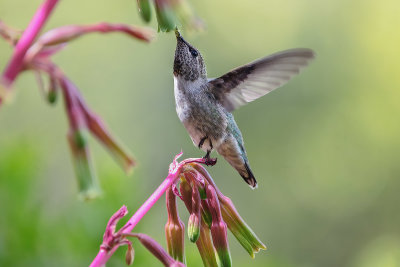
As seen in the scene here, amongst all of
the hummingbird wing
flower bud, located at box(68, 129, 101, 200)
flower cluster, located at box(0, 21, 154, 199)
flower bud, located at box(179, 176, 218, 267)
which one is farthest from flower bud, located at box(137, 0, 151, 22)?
the hummingbird wing

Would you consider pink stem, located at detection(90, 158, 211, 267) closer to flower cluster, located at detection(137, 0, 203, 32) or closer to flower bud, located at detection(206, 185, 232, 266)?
flower bud, located at detection(206, 185, 232, 266)

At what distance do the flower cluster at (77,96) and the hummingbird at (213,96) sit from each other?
28.7 inches

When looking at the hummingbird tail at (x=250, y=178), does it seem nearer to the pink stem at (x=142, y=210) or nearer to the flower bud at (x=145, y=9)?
the pink stem at (x=142, y=210)

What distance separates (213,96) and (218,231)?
3.22 ft

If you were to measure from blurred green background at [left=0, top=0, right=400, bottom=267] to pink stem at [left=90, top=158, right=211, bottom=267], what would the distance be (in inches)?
224

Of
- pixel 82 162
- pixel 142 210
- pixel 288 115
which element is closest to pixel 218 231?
pixel 142 210

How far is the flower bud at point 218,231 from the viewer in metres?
1.56

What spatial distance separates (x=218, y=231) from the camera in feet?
5.15

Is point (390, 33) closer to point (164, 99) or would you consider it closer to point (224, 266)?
point (164, 99)

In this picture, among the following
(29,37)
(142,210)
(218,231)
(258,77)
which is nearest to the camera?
(29,37)

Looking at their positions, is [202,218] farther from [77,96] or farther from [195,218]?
[77,96]

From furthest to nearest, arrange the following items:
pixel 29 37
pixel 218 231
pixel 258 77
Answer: pixel 258 77, pixel 218 231, pixel 29 37

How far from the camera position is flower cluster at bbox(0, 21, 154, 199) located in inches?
55.3

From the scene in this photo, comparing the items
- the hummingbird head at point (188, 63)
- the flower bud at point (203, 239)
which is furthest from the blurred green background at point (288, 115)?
the flower bud at point (203, 239)
